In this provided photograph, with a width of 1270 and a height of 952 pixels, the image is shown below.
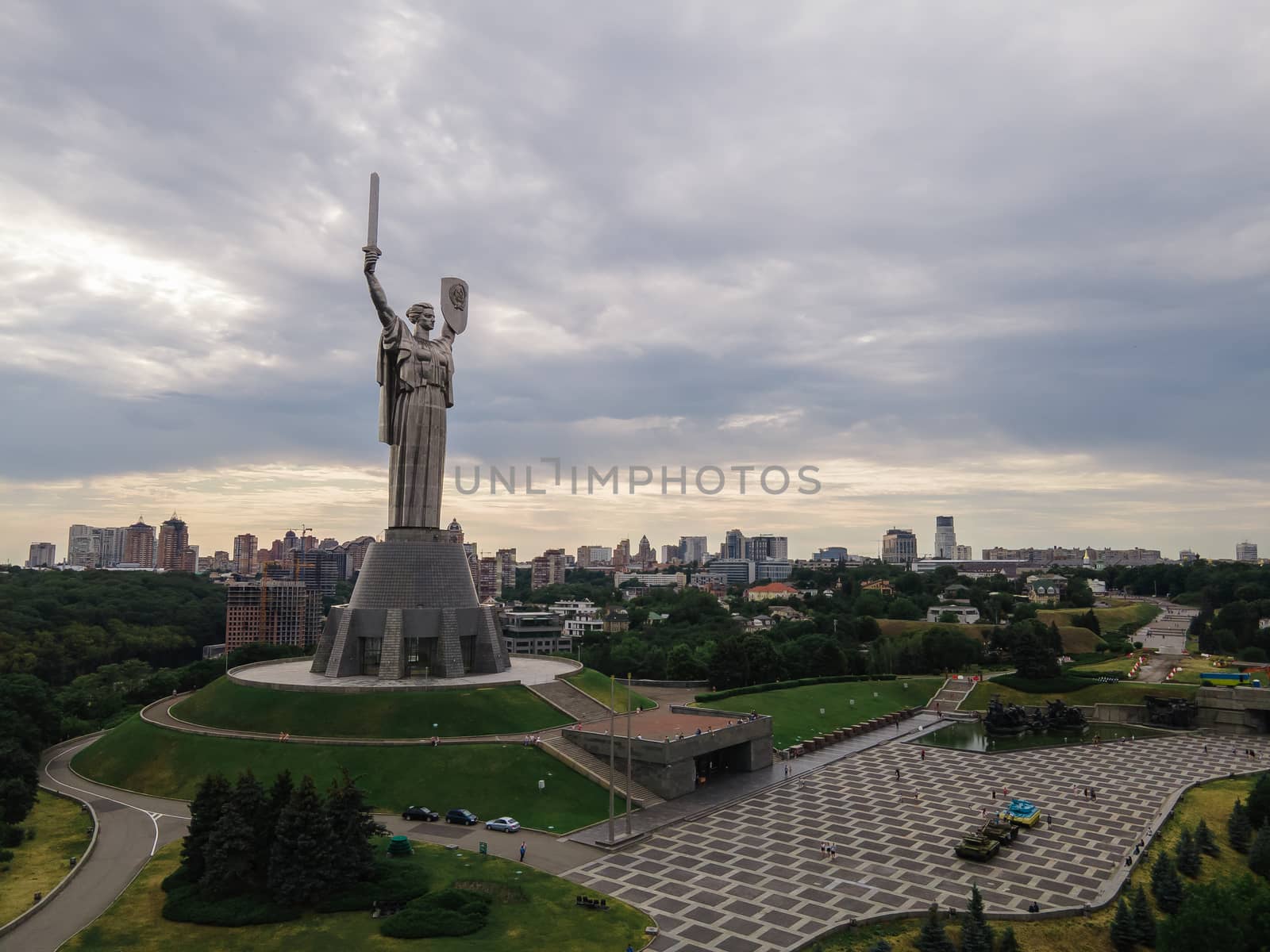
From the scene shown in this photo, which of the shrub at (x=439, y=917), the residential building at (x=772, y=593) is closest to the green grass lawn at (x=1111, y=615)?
the residential building at (x=772, y=593)

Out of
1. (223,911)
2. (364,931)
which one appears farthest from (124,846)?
(364,931)

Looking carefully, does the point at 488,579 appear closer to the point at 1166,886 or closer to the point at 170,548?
the point at 170,548

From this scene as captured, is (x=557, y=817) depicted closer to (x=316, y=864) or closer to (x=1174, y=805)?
(x=316, y=864)

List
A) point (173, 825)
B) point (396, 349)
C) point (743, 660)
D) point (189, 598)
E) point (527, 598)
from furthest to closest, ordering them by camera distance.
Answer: point (527, 598)
point (189, 598)
point (743, 660)
point (396, 349)
point (173, 825)

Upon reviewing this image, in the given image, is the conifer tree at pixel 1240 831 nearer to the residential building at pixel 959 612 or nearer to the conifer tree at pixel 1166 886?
the conifer tree at pixel 1166 886

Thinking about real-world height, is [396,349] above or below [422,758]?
above

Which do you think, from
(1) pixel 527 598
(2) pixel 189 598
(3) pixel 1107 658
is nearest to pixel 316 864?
(3) pixel 1107 658
